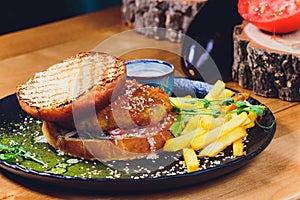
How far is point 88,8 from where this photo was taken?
3.83 m

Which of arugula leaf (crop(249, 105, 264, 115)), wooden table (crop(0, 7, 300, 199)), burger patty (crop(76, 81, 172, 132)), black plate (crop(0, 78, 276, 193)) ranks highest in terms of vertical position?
burger patty (crop(76, 81, 172, 132))

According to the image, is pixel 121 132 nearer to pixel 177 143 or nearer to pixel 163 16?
pixel 177 143

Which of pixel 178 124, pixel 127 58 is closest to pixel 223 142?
pixel 178 124

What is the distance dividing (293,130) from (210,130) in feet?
1.21

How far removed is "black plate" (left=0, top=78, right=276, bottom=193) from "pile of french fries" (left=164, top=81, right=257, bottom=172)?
2 cm

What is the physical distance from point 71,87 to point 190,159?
387 millimetres

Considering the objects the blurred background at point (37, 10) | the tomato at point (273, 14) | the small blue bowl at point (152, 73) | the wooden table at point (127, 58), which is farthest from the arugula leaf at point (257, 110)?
the blurred background at point (37, 10)

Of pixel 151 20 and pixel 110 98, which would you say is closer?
pixel 110 98

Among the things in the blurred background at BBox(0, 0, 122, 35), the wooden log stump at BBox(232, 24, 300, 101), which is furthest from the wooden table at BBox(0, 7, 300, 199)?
the blurred background at BBox(0, 0, 122, 35)

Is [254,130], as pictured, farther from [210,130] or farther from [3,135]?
[3,135]

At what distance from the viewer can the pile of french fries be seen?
1727mm

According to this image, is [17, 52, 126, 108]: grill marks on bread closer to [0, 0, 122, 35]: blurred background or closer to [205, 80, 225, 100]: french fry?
[205, 80, 225, 100]: french fry

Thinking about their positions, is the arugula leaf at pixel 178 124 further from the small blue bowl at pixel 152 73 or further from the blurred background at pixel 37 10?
the blurred background at pixel 37 10

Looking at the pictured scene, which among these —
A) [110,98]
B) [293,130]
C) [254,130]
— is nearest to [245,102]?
[254,130]
